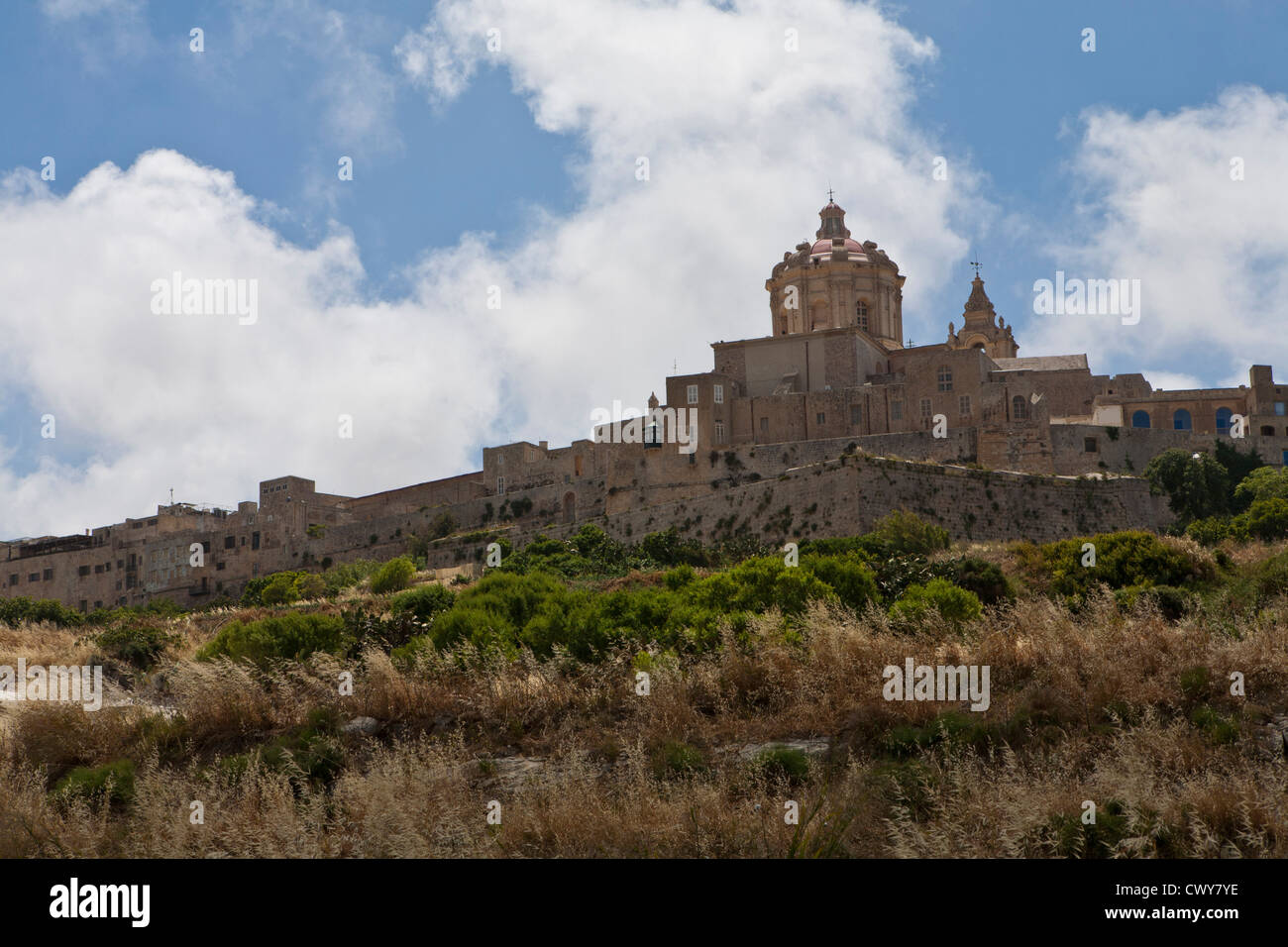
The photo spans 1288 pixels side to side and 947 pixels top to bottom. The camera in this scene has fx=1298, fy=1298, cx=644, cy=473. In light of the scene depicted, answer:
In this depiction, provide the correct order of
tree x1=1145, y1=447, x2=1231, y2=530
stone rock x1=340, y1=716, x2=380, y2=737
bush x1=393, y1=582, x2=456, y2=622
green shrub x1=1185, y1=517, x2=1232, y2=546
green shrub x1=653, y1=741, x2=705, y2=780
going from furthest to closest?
tree x1=1145, y1=447, x2=1231, y2=530 → green shrub x1=1185, y1=517, x2=1232, y2=546 → bush x1=393, y1=582, x2=456, y2=622 → stone rock x1=340, y1=716, x2=380, y2=737 → green shrub x1=653, y1=741, x2=705, y2=780

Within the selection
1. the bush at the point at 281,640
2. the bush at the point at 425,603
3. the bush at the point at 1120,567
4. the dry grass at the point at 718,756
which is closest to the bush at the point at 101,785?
the dry grass at the point at 718,756

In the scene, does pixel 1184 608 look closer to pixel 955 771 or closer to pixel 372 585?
pixel 955 771

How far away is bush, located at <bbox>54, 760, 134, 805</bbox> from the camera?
1080 cm

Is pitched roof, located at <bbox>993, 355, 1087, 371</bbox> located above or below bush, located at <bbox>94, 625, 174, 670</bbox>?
above

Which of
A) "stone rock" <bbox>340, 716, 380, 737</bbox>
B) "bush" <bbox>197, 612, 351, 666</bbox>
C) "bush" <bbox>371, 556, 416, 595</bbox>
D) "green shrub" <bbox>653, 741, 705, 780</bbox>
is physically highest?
"bush" <bbox>371, 556, 416, 595</bbox>

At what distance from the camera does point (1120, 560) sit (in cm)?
2331

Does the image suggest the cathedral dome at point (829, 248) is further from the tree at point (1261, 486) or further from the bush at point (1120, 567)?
the bush at point (1120, 567)

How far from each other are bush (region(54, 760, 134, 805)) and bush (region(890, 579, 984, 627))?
7.89 m

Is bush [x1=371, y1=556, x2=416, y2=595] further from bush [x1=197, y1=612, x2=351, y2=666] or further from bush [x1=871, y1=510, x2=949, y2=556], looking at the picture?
bush [x1=197, y1=612, x2=351, y2=666]

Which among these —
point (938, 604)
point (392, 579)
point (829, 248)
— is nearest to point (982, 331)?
point (829, 248)

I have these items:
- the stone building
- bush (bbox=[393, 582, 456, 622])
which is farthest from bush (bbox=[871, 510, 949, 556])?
bush (bbox=[393, 582, 456, 622])

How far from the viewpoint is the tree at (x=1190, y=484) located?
3978 cm

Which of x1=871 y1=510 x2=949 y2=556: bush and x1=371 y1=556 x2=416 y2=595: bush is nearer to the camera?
x1=871 y1=510 x2=949 y2=556: bush
